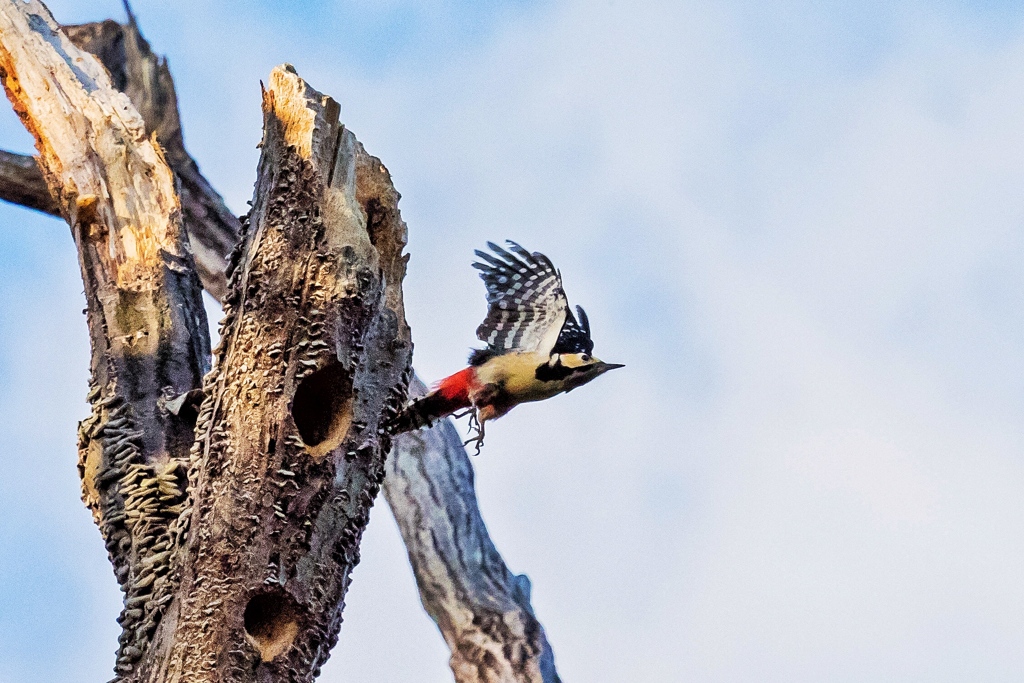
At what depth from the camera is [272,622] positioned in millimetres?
2617

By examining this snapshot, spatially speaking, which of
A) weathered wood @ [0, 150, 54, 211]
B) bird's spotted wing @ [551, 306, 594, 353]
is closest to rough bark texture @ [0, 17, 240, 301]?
weathered wood @ [0, 150, 54, 211]

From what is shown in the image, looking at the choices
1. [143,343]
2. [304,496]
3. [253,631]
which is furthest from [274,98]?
[253,631]

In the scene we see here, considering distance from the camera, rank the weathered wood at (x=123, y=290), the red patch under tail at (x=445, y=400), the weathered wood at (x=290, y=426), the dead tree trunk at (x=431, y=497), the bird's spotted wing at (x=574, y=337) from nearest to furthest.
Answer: the weathered wood at (x=290, y=426) < the weathered wood at (x=123, y=290) < the red patch under tail at (x=445, y=400) < the bird's spotted wing at (x=574, y=337) < the dead tree trunk at (x=431, y=497)

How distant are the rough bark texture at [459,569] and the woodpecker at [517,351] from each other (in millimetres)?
1394

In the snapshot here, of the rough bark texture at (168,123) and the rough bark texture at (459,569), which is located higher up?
the rough bark texture at (168,123)

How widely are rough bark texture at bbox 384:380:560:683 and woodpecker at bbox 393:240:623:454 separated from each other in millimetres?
1394

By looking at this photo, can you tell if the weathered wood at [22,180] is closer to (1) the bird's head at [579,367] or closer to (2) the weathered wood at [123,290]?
(2) the weathered wood at [123,290]

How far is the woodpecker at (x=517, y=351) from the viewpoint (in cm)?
428

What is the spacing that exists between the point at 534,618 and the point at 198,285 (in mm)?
2716

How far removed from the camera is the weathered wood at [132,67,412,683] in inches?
99.6

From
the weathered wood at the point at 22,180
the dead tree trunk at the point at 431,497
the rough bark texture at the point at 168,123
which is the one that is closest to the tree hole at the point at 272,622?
the dead tree trunk at the point at 431,497

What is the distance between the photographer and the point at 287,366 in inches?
106

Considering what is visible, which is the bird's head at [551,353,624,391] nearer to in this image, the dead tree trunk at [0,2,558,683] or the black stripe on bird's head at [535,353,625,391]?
the black stripe on bird's head at [535,353,625,391]

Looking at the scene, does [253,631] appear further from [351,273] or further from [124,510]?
[351,273]
